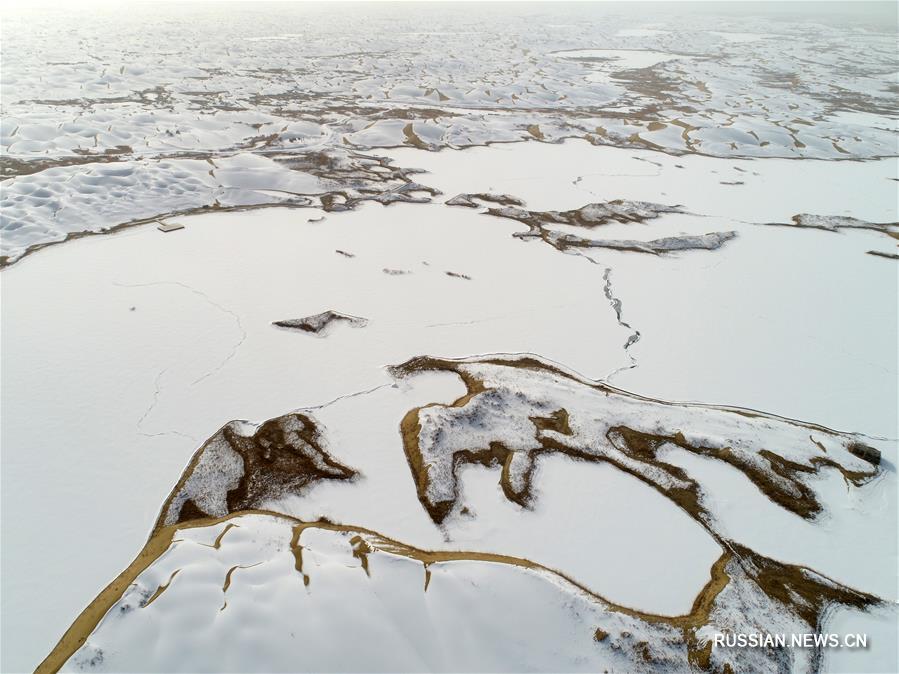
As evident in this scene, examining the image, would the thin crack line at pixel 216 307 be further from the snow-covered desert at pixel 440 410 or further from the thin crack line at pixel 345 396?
the thin crack line at pixel 345 396

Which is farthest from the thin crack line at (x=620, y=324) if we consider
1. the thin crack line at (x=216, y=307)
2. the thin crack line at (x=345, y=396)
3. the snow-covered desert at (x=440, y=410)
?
the thin crack line at (x=216, y=307)

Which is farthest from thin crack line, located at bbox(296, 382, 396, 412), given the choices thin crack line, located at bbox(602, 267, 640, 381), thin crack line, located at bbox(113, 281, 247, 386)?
thin crack line, located at bbox(602, 267, 640, 381)

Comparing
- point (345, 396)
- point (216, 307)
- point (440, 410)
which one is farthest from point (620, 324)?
point (216, 307)

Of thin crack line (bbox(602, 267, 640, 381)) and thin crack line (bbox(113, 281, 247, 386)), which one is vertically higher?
thin crack line (bbox(113, 281, 247, 386))

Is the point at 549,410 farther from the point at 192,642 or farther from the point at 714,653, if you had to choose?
the point at 192,642

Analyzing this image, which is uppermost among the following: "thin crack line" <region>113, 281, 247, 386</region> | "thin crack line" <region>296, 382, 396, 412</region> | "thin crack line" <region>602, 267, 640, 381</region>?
"thin crack line" <region>113, 281, 247, 386</region>

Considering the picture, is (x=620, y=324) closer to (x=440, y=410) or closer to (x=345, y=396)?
(x=440, y=410)

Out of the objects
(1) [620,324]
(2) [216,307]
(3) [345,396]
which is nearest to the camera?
Result: (3) [345,396]

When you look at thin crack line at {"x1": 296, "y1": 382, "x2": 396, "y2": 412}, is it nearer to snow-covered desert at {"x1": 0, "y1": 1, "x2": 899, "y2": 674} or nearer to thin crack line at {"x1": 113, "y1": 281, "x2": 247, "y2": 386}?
snow-covered desert at {"x1": 0, "y1": 1, "x2": 899, "y2": 674}
